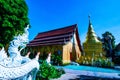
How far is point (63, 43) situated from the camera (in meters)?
30.2

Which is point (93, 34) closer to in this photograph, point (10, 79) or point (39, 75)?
point (39, 75)

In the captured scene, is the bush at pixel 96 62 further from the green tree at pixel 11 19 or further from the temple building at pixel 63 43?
the green tree at pixel 11 19

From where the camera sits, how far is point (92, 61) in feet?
98.5

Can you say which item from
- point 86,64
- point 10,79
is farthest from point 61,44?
point 10,79

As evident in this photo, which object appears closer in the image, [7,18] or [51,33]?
[7,18]

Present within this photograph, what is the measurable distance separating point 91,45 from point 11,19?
70.8 ft

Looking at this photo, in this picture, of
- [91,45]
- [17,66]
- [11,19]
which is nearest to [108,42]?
[91,45]

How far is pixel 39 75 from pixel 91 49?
22439 mm

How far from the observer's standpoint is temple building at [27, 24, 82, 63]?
3087 centimetres

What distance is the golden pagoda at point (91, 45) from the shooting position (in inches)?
1353

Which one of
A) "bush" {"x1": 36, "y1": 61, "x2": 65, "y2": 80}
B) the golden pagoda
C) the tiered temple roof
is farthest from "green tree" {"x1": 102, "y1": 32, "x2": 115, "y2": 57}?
"bush" {"x1": 36, "y1": 61, "x2": 65, "y2": 80}

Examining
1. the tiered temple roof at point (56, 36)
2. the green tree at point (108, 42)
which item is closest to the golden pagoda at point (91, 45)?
the tiered temple roof at point (56, 36)

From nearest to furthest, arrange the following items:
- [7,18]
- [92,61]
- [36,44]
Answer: [7,18]
[92,61]
[36,44]

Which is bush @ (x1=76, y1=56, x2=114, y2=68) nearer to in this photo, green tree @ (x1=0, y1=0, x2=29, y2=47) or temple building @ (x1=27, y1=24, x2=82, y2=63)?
temple building @ (x1=27, y1=24, x2=82, y2=63)
